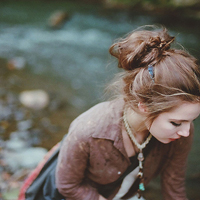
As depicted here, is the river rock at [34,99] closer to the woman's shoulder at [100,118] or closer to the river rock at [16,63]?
the river rock at [16,63]

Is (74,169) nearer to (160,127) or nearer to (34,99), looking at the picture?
(160,127)

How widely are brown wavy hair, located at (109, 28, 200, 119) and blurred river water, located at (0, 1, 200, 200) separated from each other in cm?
154

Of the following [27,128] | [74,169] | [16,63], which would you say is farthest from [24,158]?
[16,63]

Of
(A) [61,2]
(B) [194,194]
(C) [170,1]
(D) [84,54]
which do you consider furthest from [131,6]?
(B) [194,194]

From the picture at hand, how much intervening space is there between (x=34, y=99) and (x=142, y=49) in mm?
2635

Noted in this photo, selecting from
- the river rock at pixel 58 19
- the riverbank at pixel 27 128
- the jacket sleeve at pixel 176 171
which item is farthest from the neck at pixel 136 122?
the river rock at pixel 58 19

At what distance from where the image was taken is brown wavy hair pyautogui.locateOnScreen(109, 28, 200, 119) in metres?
1.18

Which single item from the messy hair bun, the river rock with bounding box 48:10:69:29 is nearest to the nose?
the messy hair bun

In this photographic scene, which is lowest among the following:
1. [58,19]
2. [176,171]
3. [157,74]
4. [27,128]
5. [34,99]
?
[27,128]

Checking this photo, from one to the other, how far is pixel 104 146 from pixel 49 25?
18.6ft

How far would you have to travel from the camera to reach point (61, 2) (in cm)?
812

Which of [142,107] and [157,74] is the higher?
[157,74]

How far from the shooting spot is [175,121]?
126cm

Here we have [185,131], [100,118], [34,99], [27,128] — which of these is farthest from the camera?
[34,99]
